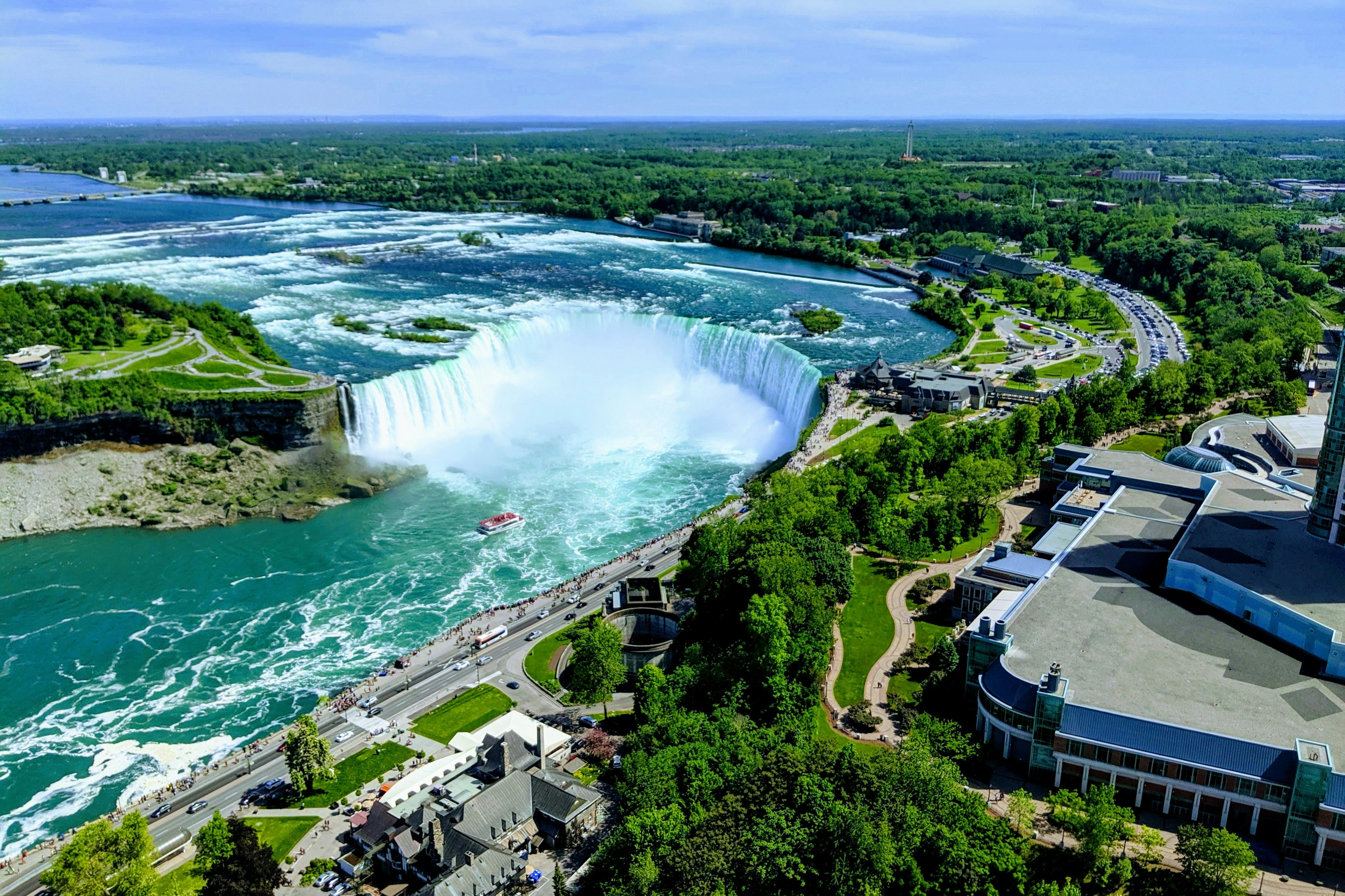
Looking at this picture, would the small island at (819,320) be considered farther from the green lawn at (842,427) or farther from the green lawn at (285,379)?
the green lawn at (285,379)

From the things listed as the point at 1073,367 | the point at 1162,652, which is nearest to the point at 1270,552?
the point at 1162,652

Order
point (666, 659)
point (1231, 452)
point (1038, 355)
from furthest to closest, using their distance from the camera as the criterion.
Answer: point (1038, 355) < point (1231, 452) < point (666, 659)

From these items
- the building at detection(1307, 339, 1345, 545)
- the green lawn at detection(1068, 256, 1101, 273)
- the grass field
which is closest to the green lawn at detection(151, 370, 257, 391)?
the grass field

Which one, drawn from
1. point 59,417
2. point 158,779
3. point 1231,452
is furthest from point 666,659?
point 59,417

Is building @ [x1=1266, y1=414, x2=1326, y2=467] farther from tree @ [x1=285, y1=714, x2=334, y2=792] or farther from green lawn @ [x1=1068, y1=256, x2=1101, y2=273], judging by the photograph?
green lawn @ [x1=1068, y1=256, x2=1101, y2=273]

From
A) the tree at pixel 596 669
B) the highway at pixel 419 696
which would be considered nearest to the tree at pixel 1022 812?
the tree at pixel 596 669

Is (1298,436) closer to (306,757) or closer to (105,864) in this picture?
(306,757)

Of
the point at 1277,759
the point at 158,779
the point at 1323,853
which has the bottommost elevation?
the point at 158,779

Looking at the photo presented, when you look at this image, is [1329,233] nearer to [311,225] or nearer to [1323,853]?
[1323,853]
